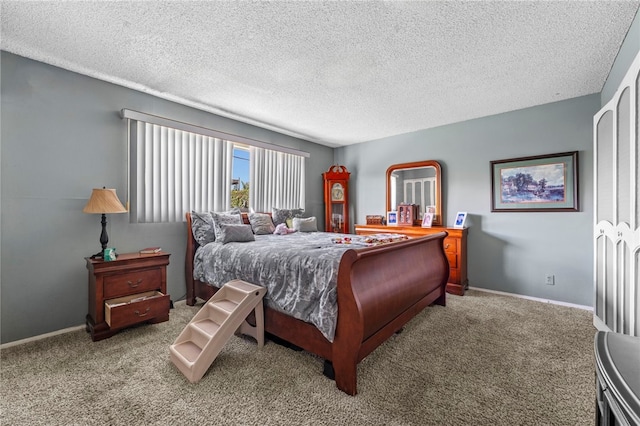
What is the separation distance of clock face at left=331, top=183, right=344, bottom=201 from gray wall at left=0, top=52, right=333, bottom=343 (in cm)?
325

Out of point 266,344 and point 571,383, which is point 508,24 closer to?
point 571,383

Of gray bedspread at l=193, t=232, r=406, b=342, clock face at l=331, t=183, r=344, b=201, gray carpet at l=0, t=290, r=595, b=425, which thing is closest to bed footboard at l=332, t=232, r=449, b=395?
gray bedspread at l=193, t=232, r=406, b=342

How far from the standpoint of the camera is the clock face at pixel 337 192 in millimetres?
5344

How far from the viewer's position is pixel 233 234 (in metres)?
3.08

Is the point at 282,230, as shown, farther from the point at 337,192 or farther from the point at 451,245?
the point at 451,245

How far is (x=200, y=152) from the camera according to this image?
3580 mm

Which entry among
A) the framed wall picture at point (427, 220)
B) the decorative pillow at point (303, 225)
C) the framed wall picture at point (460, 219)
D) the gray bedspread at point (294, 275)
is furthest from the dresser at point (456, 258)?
the gray bedspread at point (294, 275)

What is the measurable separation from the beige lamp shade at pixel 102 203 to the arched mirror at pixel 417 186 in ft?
13.0

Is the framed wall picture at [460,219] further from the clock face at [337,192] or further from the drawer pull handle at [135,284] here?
the drawer pull handle at [135,284]

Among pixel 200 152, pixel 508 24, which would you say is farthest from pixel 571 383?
pixel 200 152

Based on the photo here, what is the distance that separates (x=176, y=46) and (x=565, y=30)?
3.03m

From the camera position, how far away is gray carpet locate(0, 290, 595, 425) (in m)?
1.51

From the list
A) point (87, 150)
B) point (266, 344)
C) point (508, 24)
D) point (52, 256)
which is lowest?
point (266, 344)

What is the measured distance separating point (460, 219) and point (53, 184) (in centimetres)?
483
